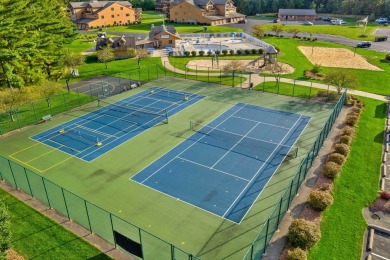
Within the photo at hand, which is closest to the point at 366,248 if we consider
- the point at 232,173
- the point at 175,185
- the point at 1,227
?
the point at 232,173

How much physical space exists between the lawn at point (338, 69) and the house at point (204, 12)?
31896 mm

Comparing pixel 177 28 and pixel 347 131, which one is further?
pixel 177 28

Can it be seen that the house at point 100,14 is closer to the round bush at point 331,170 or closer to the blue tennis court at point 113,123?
the blue tennis court at point 113,123

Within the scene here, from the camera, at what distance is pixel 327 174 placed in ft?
75.5

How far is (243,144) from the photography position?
2808 cm

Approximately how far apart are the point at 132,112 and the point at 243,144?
45.2 feet

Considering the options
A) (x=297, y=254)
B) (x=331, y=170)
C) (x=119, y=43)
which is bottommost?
(x=297, y=254)

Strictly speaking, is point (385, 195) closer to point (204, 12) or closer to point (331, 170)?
point (331, 170)

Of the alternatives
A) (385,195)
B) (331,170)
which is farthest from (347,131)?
(385,195)

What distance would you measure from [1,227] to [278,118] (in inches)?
1056

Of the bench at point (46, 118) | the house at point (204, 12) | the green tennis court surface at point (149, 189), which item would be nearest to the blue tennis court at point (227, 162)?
the green tennis court surface at point (149, 189)

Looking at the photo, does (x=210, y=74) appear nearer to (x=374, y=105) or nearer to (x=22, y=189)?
(x=374, y=105)

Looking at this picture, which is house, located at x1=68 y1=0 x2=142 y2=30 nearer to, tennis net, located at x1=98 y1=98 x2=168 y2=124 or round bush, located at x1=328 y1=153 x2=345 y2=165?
tennis net, located at x1=98 y1=98 x2=168 y2=124

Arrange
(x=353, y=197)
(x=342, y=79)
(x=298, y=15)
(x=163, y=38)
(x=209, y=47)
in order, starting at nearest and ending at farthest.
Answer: (x=353, y=197)
(x=342, y=79)
(x=163, y=38)
(x=209, y=47)
(x=298, y=15)
